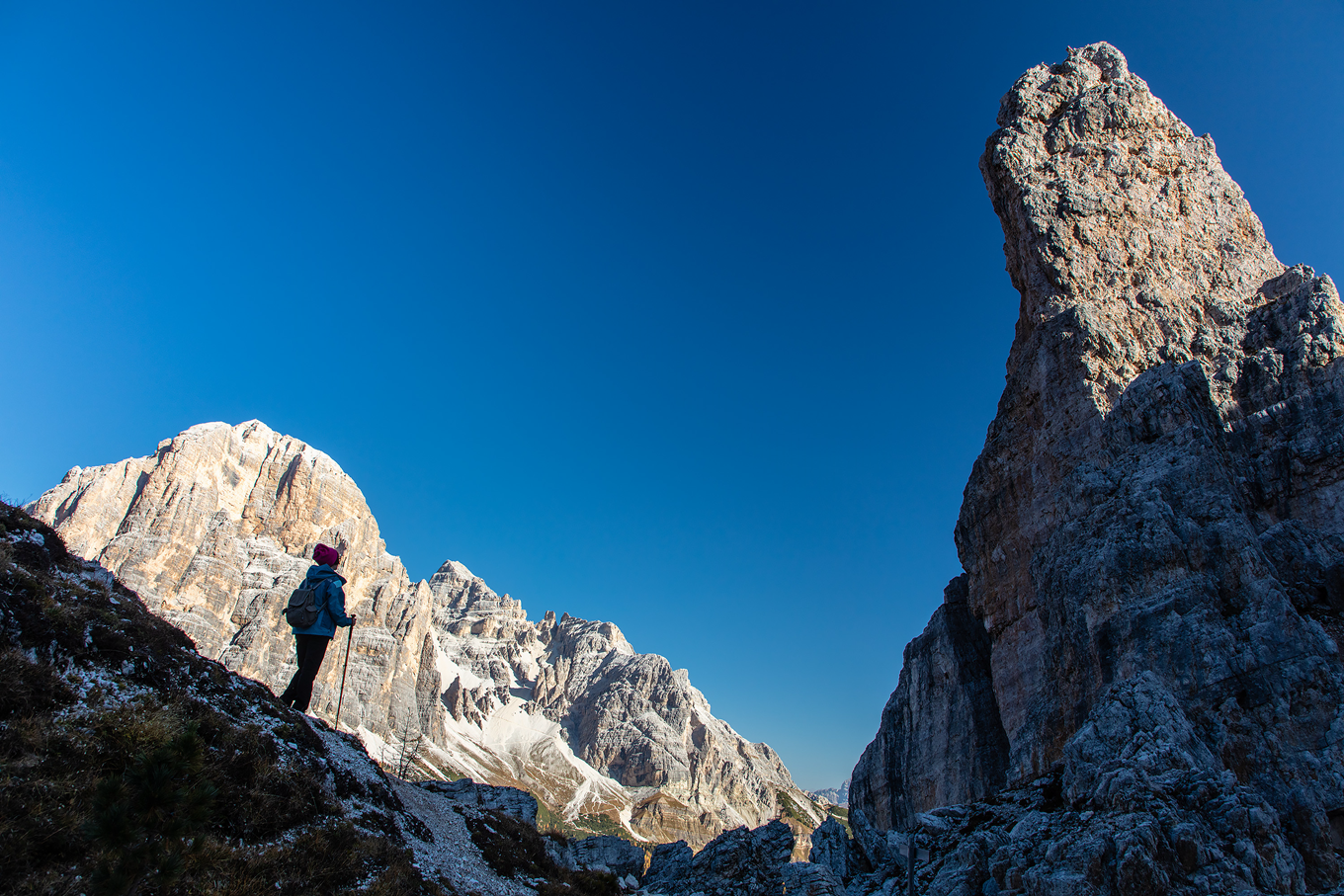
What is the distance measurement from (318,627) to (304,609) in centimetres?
63

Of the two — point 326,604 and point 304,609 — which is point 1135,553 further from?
point 304,609

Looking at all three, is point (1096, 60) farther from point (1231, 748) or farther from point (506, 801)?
point (506, 801)

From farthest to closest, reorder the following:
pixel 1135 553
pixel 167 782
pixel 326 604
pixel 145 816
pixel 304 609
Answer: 1. pixel 1135 553
2. pixel 326 604
3. pixel 304 609
4. pixel 167 782
5. pixel 145 816

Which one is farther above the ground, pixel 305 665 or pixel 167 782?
pixel 305 665

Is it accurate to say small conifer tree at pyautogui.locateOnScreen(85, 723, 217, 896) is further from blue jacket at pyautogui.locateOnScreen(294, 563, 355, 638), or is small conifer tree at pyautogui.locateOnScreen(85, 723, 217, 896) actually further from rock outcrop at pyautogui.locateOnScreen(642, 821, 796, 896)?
rock outcrop at pyautogui.locateOnScreen(642, 821, 796, 896)

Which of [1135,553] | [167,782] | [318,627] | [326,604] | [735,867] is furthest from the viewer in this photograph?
[1135,553]

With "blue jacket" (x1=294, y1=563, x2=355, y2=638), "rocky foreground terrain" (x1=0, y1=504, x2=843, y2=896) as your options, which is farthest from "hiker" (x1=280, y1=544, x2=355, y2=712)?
"rocky foreground terrain" (x1=0, y1=504, x2=843, y2=896)

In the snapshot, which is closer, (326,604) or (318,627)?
(318,627)

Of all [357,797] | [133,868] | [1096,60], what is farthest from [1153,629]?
[1096,60]

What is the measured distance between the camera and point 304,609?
693 inches

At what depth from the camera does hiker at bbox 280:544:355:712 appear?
17688 millimetres

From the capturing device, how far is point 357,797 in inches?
683

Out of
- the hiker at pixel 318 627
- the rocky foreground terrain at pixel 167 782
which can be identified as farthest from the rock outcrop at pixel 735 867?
the hiker at pixel 318 627

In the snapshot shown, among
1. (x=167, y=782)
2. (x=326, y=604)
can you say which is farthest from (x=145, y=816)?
(x=326, y=604)
